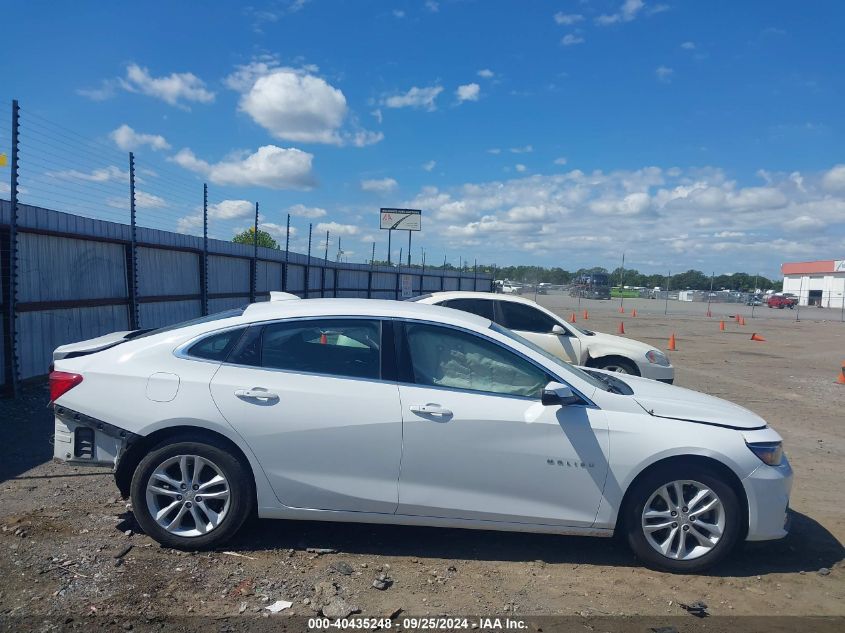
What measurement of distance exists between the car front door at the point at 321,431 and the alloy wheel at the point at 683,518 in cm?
165

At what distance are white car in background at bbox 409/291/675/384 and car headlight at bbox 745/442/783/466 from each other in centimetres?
532

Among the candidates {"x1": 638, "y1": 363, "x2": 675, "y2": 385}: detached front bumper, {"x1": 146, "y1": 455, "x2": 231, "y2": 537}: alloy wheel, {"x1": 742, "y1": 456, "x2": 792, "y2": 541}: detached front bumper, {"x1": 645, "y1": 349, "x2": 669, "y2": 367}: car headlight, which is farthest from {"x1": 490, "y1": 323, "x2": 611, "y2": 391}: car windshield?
{"x1": 645, "y1": 349, "x2": 669, "y2": 367}: car headlight

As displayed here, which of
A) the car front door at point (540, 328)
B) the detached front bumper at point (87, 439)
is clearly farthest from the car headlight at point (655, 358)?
the detached front bumper at point (87, 439)

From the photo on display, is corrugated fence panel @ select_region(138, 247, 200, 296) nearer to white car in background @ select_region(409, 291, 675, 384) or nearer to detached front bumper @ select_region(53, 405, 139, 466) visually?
white car in background @ select_region(409, 291, 675, 384)

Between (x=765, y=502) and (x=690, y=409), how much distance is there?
712 mm

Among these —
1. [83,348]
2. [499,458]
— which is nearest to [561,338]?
[499,458]

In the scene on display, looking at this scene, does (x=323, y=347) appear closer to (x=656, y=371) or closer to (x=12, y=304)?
(x=12, y=304)

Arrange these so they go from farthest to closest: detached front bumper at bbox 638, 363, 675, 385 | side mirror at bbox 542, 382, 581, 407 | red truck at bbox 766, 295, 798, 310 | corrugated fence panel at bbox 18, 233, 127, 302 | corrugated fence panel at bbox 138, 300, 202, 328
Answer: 1. red truck at bbox 766, 295, 798, 310
2. corrugated fence panel at bbox 138, 300, 202, 328
3. detached front bumper at bbox 638, 363, 675, 385
4. corrugated fence panel at bbox 18, 233, 127, 302
5. side mirror at bbox 542, 382, 581, 407

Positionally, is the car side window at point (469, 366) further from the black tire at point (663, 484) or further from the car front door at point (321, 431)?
the black tire at point (663, 484)

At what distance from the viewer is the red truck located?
60.7 m

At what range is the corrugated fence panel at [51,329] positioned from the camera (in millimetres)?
7934

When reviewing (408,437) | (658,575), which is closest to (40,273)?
(408,437)

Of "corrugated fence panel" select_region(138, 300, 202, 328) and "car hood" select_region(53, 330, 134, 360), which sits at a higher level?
"car hood" select_region(53, 330, 134, 360)

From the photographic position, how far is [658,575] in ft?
13.3
